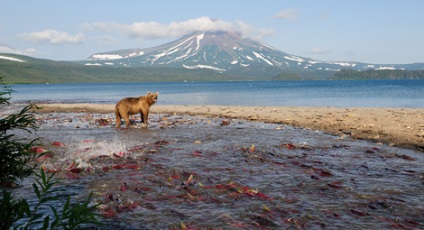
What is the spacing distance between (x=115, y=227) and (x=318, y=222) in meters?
4.17

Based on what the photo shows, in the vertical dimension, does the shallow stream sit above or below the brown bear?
below

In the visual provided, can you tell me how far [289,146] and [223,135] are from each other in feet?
16.2

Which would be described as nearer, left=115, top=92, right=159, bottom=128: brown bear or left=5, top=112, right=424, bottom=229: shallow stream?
left=5, top=112, right=424, bottom=229: shallow stream

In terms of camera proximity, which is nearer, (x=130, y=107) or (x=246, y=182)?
(x=246, y=182)

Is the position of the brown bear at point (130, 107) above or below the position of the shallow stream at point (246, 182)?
above

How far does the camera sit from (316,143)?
660 inches

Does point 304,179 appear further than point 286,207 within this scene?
Yes

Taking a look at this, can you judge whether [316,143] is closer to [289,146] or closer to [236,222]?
[289,146]

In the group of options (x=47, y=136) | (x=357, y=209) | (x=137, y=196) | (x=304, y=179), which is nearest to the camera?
(x=357, y=209)

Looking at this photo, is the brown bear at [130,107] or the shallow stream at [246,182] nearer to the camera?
Result: the shallow stream at [246,182]

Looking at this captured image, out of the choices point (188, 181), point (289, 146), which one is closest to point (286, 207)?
point (188, 181)

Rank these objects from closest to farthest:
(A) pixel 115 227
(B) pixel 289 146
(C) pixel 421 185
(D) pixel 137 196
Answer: (A) pixel 115 227, (D) pixel 137 196, (C) pixel 421 185, (B) pixel 289 146

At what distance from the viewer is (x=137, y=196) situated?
8641 millimetres

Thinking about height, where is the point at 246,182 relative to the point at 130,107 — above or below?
below
